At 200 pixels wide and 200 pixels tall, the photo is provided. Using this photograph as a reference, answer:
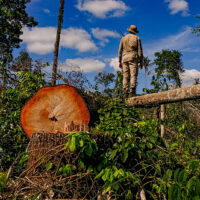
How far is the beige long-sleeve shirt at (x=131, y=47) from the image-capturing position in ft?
18.9

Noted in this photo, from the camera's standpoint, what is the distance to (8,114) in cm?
445

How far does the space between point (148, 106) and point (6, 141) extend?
295cm

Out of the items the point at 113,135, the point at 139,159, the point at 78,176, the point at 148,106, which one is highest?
the point at 148,106

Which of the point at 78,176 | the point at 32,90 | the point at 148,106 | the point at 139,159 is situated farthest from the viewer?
the point at 32,90

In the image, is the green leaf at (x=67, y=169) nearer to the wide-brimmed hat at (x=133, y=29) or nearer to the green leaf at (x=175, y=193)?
the green leaf at (x=175, y=193)

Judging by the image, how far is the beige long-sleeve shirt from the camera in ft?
18.9

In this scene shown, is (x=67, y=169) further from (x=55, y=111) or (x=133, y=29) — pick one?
(x=133, y=29)

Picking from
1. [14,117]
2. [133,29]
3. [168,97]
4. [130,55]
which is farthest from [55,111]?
[133,29]

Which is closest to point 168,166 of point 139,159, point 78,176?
point 139,159

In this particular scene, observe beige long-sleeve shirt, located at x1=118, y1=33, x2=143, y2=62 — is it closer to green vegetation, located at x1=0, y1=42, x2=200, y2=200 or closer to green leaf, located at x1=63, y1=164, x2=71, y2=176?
green vegetation, located at x1=0, y1=42, x2=200, y2=200

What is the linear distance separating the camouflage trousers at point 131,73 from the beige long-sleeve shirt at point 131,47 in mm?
138

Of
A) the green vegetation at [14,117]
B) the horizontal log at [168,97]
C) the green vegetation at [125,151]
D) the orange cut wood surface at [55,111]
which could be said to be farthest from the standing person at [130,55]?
the orange cut wood surface at [55,111]

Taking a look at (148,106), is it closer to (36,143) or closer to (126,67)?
(126,67)

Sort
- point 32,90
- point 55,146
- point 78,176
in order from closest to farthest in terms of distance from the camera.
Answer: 1. point 78,176
2. point 55,146
3. point 32,90
